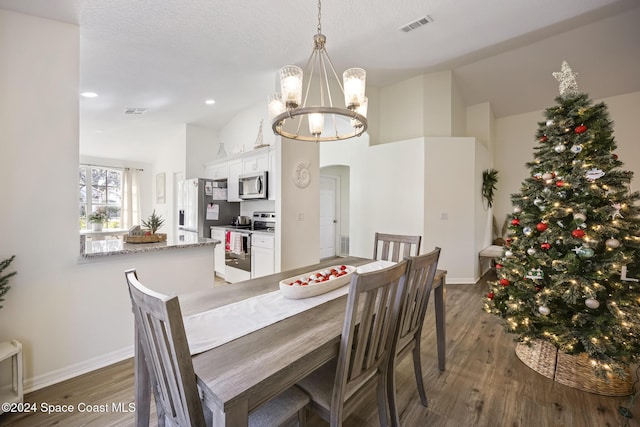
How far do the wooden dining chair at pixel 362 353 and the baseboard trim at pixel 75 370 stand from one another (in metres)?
1.82

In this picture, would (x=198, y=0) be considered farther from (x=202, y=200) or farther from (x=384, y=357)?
(x=202, y=200)

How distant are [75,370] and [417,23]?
4277 mm

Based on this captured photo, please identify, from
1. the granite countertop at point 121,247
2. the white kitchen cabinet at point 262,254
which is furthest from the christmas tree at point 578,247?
the granite countertop at point 121,247

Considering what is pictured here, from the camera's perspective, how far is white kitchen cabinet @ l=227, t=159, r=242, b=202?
4.77m

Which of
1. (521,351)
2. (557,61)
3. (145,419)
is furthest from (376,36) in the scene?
(145,419)

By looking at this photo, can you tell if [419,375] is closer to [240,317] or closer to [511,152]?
[240,317]

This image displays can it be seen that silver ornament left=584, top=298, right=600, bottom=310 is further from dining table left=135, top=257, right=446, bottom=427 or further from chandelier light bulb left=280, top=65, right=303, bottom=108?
chandelier light bulb left=280, top=65, right=303, bottom=108

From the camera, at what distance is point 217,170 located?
536 centimetres

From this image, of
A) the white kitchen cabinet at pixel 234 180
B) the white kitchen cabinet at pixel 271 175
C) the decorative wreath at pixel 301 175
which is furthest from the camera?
the white kitchen cabinet at pixel 234 180

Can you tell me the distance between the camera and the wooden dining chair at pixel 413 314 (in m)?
1.42

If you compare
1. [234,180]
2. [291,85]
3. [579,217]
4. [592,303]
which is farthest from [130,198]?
[592,303]

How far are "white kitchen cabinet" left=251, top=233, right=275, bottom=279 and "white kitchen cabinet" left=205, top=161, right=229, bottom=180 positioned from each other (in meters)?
1.73

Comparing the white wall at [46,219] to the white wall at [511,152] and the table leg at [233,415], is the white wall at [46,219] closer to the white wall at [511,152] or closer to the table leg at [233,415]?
the table leg at [233,415]

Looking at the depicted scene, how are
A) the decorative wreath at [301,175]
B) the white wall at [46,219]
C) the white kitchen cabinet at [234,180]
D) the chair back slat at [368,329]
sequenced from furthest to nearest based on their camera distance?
the white kitchen cabinet at [234,180]
the decorative wreath at [301,175]
the white wall at [46,219]
the chair back slat at [368,329]
